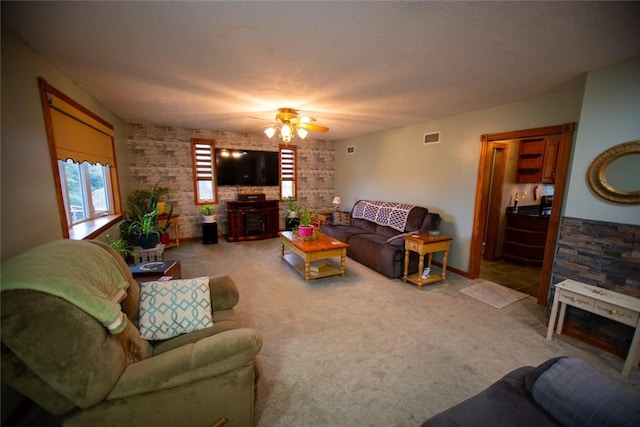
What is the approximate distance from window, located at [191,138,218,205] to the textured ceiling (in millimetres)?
2208

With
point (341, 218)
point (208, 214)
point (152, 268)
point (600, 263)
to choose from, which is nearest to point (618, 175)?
point (600, 263)

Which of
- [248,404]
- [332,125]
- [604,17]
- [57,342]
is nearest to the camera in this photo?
[57,342]

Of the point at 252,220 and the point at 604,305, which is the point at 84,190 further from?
the point at 604,305

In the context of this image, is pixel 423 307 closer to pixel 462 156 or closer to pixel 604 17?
A: pixel 462 156

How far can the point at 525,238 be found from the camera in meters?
4.19

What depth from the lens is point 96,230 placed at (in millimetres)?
2758

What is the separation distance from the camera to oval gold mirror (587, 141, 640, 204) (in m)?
2.03

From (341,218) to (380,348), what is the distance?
11.9 feet

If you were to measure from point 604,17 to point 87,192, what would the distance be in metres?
5.06

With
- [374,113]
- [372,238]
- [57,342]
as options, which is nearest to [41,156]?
[57,342]

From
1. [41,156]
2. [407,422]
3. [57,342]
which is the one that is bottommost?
[407,422]

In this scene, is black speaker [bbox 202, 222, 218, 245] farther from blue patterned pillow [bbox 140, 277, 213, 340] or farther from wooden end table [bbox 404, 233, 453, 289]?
wooden end table [bbox 404, 233, 453, 289]

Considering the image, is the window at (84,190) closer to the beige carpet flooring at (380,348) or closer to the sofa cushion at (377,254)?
the beige carpet flooring at (380,348)

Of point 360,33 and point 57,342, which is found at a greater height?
point 360,33
